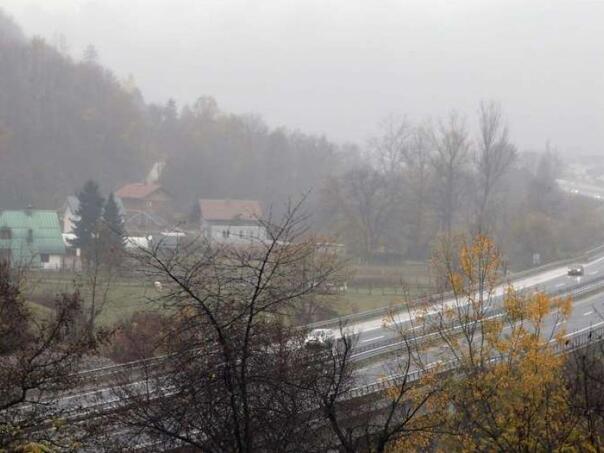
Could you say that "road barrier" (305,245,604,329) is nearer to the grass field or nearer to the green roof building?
the grass field

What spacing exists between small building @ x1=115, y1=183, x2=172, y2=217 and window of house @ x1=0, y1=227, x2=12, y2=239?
1352 cm

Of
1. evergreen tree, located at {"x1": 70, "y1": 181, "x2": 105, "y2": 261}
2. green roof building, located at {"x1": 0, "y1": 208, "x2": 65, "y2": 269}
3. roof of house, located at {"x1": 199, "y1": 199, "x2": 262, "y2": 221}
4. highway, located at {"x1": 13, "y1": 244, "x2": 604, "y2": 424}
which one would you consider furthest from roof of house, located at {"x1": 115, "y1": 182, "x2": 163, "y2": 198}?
highway, located at {"x1": 13, "y1": 244, "x2": 604, "y2": 424}

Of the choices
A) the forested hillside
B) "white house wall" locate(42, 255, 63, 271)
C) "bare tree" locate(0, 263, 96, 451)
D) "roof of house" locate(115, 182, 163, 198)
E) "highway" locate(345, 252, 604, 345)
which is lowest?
"highway" locate(345, 252, 604, 345)

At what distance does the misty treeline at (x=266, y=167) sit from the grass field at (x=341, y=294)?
3084mm

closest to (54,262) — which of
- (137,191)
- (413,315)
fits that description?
(137,191)

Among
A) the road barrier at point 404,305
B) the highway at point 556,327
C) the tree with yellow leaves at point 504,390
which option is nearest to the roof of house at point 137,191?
the road barrier at point 404,305

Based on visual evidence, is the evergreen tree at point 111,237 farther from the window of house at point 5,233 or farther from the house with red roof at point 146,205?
the house with red roof at point 146,205

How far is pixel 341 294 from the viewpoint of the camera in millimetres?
25016

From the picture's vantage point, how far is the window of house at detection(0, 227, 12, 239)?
98.9 ft

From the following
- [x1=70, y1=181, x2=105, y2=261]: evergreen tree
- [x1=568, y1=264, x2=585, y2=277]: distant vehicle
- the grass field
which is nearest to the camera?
the grass field

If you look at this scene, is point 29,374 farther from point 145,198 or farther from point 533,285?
point 145,198

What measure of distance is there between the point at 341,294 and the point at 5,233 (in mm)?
13004

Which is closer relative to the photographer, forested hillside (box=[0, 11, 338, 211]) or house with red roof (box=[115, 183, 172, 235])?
house with red roof (box=[115, 183, 172, 235])

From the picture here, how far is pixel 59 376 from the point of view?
6.62 m
